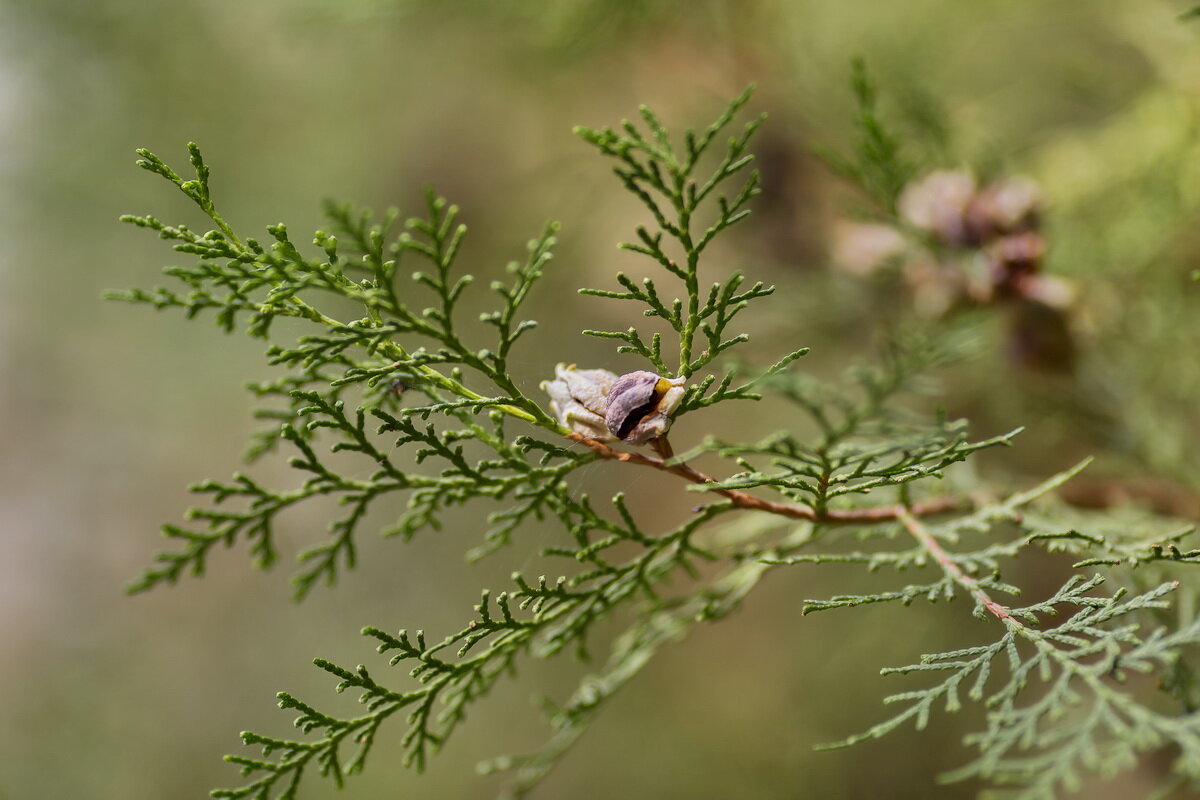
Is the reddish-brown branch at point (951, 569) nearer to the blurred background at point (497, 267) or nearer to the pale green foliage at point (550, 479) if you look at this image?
the pale green foliage at point (550, 479)

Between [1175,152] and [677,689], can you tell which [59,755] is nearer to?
[677,689]

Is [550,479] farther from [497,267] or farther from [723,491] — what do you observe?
[497,267]

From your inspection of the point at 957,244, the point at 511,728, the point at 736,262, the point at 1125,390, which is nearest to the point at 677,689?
the point at 511,728

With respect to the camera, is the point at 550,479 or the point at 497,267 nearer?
the point at 550,479

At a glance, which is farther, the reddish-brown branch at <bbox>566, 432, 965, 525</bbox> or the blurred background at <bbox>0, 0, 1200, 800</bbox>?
the blurred background at <bbox>0, 0, 1200, 800</bbox>

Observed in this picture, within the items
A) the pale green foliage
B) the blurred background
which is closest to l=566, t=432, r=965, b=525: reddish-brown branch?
the pale green foliage

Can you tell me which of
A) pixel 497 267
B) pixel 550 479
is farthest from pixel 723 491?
pixel 497 267

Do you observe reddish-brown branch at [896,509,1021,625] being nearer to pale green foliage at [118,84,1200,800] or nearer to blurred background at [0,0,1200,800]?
pale green foliage at [118,84,1200,800]
